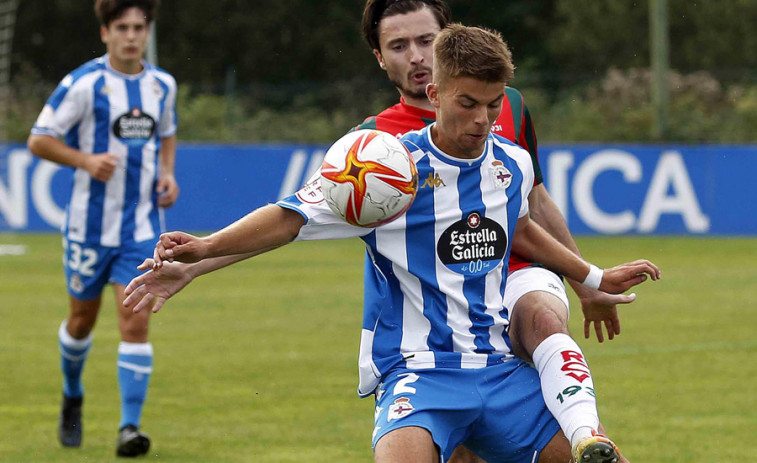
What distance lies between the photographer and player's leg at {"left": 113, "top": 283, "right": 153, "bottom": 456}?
23.2 ft

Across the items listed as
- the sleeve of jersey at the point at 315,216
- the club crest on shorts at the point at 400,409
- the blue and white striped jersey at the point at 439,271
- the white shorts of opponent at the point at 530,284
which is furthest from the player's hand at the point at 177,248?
the white shorts of opponent at the point at 530,284

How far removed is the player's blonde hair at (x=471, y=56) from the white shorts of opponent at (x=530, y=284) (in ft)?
2.85

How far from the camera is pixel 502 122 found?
215 inches

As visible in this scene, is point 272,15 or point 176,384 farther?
point 272,15

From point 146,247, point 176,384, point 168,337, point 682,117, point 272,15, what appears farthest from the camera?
point 272,15

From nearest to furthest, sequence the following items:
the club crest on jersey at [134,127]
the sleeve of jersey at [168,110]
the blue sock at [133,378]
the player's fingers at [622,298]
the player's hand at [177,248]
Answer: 1. the player's hand at [177,248]
2. the player's fingers at [622,298]
3. the blue sock at [133,378]
4. the club crest on jersey at [134,127]
5. the sleeve of jersey at [168,110]

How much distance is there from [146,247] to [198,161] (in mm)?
12379

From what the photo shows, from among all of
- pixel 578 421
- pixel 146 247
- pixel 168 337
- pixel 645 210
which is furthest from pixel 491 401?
pixel 645 210

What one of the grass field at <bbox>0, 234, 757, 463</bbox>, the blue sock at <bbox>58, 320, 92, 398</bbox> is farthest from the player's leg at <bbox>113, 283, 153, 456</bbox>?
the blue sock at <bbox>58, 320, 92, 398</bbox>

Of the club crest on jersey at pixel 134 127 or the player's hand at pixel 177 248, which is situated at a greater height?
the player's hand at pixel 177 248

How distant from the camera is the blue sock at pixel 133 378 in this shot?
720 centimetres

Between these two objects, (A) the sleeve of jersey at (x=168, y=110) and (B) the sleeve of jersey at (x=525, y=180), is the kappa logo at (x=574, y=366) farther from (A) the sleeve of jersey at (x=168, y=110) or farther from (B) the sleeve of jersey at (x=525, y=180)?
(A) the sleeve of jersey at (x=168, y=110)

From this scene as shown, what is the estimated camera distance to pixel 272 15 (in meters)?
44.5

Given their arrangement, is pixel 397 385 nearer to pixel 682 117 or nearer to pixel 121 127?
pixel 121 127
